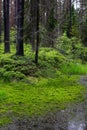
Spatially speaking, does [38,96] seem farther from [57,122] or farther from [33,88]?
[57,122]

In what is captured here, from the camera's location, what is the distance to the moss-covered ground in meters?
9.56

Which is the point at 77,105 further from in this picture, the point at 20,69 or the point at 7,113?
the point at 20,69

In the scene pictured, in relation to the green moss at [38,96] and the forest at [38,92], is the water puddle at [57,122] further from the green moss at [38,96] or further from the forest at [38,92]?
the green moss at [38,96]

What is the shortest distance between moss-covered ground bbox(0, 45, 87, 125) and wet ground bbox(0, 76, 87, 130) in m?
0.39

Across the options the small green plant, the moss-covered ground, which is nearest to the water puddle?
the moss-covered ground

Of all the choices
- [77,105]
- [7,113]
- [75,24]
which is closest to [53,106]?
[77,105]

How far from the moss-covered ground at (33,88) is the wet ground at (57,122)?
39 cm

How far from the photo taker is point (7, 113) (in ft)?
29.7

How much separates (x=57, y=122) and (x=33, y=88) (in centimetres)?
474

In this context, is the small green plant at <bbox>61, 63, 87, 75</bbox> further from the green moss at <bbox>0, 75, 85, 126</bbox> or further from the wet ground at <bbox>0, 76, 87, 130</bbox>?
the wet ground at <bbox>0, 76, 87, 130</bbox>

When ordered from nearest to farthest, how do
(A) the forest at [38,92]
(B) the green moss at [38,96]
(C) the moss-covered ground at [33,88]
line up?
1. (A) the forest at [38,92]
2. (B) the green moss at [38,96]
3. (C) the moss-covered ground at [33,88]

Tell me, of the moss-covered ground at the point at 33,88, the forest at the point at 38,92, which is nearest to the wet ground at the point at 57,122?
the forest at the point at 38,92

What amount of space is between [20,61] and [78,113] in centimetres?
738

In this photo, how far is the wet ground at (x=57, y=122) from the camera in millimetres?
7747
